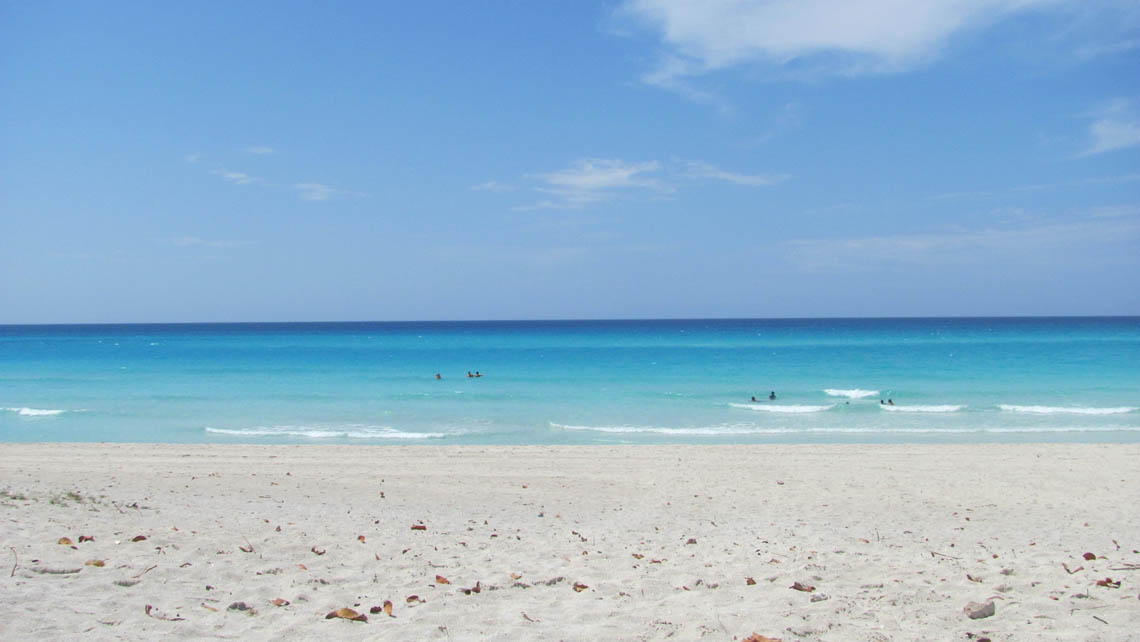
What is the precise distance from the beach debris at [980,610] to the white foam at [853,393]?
25985 millimetres

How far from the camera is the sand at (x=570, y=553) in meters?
5.23

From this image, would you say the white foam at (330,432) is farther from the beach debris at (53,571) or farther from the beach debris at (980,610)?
the beach debris at (980,610)

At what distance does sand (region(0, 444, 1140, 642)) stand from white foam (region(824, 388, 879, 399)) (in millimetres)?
16416

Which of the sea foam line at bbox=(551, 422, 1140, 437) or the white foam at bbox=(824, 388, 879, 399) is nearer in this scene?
the sea foam line at bbox=(551, 422, 1140, 437)

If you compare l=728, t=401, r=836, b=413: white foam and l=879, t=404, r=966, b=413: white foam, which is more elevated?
l=879, t=404, r=966, b=413: white foam

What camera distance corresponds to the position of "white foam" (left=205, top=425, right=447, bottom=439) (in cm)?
2152

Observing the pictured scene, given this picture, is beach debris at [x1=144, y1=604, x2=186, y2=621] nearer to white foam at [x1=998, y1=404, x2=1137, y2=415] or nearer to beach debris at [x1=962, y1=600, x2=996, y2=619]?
beach debris at [x1=962, y1=600, x2=996, y2=619]

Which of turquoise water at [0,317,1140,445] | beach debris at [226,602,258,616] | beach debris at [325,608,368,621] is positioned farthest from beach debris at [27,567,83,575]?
turquoise water at [0,317,1140,445]

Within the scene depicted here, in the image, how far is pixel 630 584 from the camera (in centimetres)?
637

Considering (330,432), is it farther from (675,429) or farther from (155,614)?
(155,614)

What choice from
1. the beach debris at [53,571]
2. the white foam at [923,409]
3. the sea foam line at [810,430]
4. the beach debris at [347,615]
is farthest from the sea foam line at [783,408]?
the beach debris at [53,571]

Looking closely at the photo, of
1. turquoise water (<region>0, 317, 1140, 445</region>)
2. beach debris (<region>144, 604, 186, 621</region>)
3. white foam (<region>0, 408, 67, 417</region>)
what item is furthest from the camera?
white foam (<region>0, 408, 67, 417</region>)

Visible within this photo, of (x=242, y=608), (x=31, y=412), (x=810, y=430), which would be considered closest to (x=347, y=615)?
(x=242, y=608)

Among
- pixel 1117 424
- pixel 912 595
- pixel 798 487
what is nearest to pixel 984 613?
pixel 912 595
